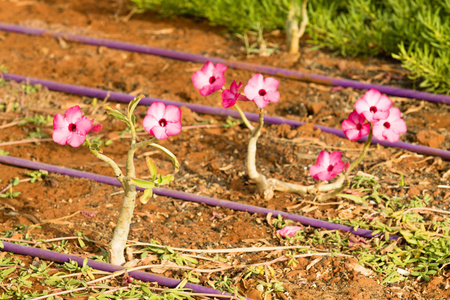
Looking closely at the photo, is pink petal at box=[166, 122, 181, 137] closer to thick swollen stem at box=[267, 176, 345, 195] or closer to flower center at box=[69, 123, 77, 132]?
flower center at box=[69, 123, 77, 132]

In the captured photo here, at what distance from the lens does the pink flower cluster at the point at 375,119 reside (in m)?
2.76

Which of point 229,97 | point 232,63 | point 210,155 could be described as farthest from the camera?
point 232,63

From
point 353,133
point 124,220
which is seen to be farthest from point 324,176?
point 124,220

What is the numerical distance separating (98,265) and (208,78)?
3.05 ft

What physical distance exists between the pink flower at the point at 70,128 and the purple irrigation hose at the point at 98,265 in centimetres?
56

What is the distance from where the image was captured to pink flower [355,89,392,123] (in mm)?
2752

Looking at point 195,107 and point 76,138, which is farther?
point 195,107

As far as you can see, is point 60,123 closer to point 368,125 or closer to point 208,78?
point 208,78

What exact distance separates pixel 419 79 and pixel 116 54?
86.4 inches

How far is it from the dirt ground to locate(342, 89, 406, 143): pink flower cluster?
451mm

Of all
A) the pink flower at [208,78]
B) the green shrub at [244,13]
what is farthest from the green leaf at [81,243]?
the green shrub at [244,13]

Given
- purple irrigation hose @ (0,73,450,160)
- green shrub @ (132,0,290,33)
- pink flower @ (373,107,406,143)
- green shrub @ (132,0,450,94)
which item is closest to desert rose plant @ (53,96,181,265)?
pink flower @ (373,107,406,143)

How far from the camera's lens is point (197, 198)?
3100 mm

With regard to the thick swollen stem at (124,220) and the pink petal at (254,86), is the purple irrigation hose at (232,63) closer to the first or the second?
the pink petal at (254,86)
